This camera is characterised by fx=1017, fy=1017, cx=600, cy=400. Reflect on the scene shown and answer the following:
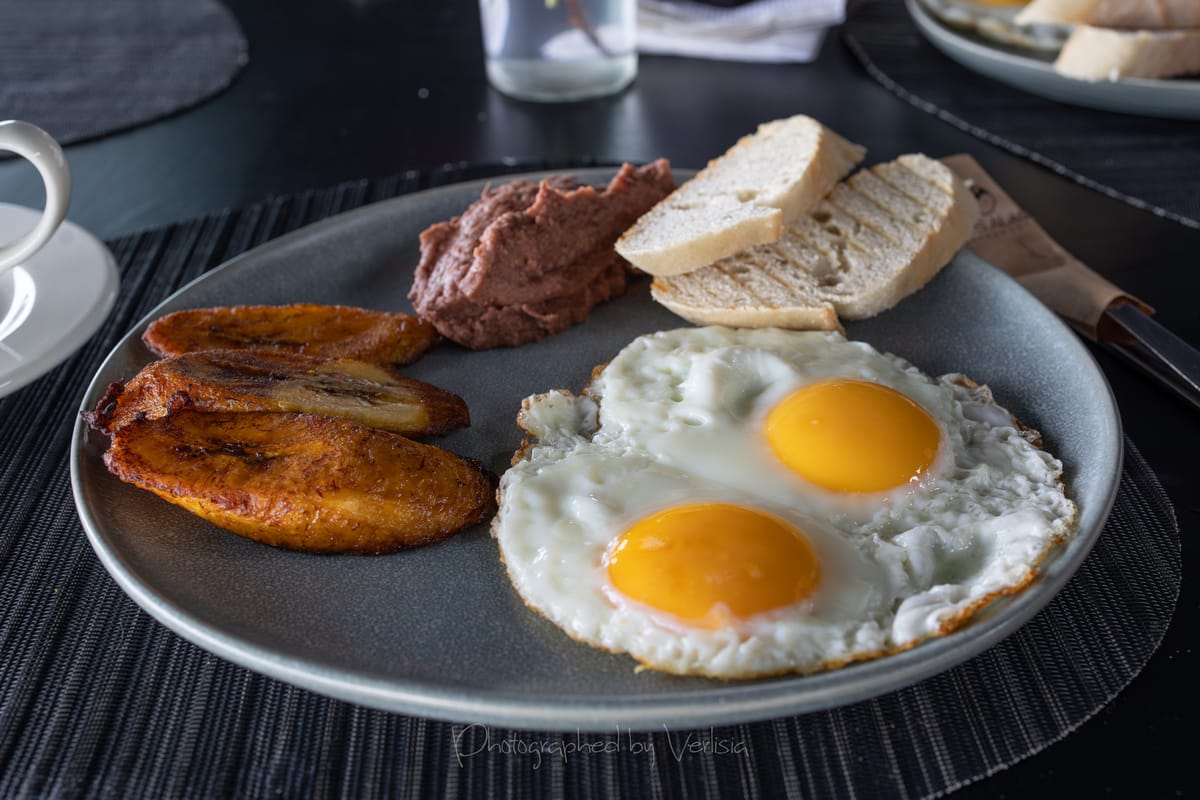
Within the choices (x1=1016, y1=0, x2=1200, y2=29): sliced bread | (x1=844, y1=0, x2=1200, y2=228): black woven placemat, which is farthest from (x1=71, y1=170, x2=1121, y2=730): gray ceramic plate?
(x1=1016, y1=0, x2=1200, y2=29): sliced bread

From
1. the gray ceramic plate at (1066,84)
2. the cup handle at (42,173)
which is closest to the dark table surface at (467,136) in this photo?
the gray ceramic plate at (1066,84)

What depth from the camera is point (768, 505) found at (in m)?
2.24

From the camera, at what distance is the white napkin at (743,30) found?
5.32m

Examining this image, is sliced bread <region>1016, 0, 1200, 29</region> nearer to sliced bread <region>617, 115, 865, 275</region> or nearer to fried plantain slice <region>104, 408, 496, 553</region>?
sliced bread <region>617, 115, 865, 275</region>

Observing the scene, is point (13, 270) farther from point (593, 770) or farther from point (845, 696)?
point (845, 696)

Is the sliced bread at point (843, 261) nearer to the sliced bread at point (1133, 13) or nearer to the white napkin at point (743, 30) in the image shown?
the sliced bread at point (1133, 13)

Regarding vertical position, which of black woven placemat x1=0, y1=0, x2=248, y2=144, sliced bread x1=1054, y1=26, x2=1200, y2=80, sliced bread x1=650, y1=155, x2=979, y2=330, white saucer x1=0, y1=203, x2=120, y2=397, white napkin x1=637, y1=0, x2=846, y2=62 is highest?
sliced bread x1=1054, y1=26, x2=1200, y2=80

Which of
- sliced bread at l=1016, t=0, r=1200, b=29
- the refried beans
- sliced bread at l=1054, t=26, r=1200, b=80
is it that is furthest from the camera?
sliced bread at l=1016, t=0, r=1200, b=29

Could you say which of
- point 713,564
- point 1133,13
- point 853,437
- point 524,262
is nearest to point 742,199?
point 524,262

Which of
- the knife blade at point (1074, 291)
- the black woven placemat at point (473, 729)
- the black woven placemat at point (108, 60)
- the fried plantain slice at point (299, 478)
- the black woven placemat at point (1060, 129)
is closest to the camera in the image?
the black woven placemat at point (473, 729)

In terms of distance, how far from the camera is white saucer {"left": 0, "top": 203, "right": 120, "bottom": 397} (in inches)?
107

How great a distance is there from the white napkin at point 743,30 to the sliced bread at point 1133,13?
1291 mm

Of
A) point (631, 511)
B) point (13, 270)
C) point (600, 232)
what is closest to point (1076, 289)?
point (600, 232)

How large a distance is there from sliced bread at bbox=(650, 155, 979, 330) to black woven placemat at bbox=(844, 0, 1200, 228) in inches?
41.3
